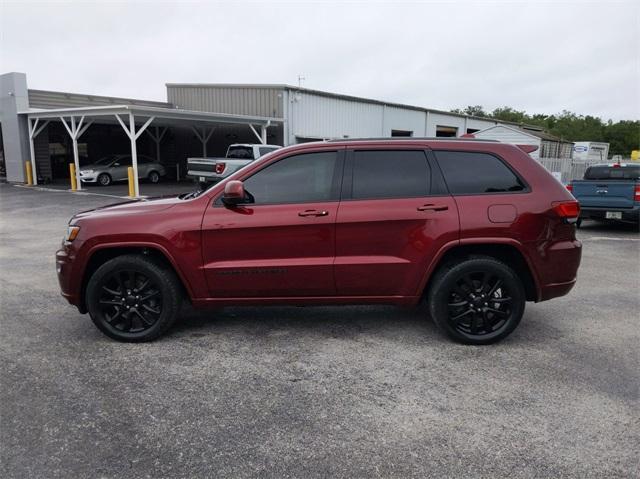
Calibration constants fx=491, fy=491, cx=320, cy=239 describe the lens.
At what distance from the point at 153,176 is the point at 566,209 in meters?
24.3

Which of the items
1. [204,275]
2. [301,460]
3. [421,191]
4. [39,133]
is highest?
[39,133]

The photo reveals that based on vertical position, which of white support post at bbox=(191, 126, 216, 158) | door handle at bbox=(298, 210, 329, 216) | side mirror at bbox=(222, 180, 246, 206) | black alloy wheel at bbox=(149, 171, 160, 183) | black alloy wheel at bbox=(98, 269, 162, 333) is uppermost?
white support post at bbox=(191, 126, 216, 158)

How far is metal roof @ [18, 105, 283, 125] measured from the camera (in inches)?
702

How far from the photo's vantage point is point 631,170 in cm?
1126

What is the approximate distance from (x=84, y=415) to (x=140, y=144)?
29.5 meters

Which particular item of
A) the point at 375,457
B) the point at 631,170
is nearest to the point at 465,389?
the point at 375,457

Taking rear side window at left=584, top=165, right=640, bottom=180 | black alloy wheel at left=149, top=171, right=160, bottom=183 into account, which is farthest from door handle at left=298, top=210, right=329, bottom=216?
black alloy wheel at left=149, top=171, right=160, bottom=183

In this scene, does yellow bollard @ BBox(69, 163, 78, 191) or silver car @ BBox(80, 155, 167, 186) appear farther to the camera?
silver car @ BBox(80, 155, 167, 186)

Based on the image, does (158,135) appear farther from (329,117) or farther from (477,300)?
(477,300)

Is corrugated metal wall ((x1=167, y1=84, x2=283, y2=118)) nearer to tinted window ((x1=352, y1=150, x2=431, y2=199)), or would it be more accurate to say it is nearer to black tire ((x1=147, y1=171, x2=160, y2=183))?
black tire ((x1=147, y1=171, x2=160, y2=183))

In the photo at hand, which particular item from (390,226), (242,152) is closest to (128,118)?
(242,152)

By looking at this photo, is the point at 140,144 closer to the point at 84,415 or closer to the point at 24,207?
the point at 24,207

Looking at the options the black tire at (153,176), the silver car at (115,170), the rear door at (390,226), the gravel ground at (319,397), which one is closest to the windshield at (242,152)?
the silver car at (115,170)

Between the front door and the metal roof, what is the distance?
1506 centimetres
